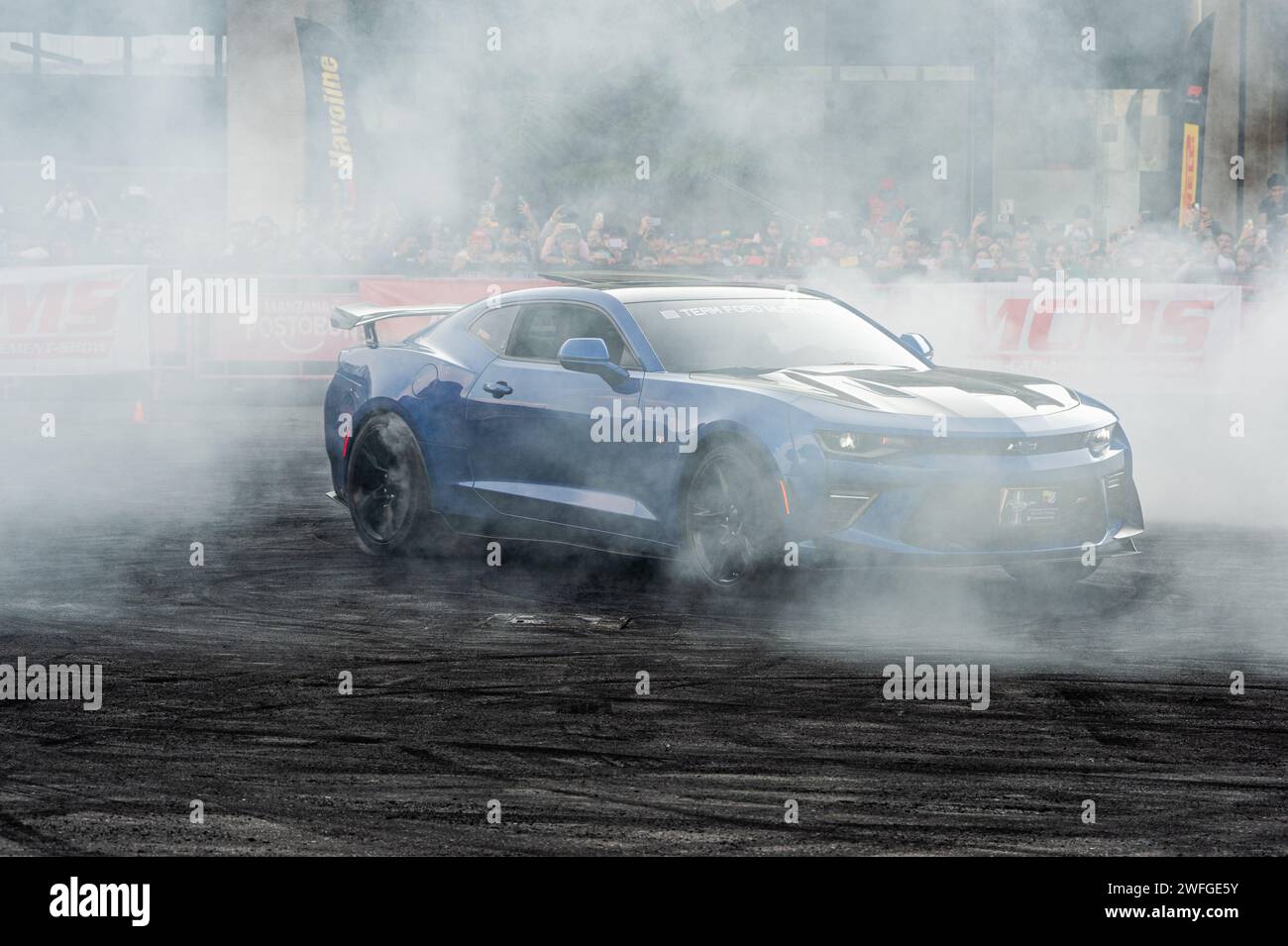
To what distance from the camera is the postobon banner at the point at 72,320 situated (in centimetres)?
1698

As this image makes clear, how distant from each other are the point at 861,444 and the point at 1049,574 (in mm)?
1202

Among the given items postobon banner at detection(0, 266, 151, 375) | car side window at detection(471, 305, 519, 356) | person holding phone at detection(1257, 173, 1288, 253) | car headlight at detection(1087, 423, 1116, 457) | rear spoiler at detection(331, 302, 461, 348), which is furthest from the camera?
person holding phone at detection(1257, 173, 1288, 253)

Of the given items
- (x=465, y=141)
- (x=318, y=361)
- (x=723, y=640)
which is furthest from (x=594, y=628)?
(x=465, y=141)

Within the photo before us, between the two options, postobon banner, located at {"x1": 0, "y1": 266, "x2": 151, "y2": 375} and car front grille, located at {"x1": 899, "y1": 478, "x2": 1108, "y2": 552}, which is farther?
postobon banner, located at {"x1": 0, "y1": 266, "x2": 151, "y2": 375}

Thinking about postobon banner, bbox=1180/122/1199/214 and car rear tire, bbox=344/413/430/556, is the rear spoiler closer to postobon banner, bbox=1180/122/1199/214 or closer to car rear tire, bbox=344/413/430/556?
car rear tire, bbox=344/413/430/556

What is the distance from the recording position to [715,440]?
7.55 metres

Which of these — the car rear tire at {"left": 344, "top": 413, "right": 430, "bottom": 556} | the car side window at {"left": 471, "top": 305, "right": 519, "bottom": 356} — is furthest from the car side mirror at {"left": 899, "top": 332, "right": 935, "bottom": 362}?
the car rear tire at {"left": 344, "top": 413, "right": 430, "bottom": 556}

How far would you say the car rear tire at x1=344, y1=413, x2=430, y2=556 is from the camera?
880 centimetres

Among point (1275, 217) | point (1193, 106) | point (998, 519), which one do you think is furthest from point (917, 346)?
point (1193, 106)

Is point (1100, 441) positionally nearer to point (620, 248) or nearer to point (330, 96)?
point (620, 248)

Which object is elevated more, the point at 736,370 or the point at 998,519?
the point at 736,370

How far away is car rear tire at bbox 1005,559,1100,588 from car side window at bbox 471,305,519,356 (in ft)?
8.57

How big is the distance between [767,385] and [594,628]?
1.28m
